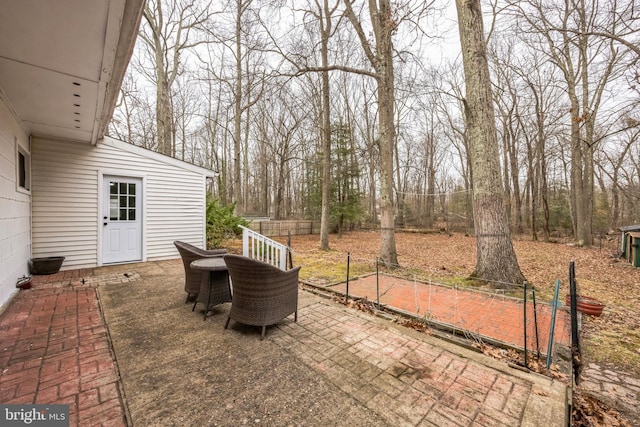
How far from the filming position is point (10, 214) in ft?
12.2

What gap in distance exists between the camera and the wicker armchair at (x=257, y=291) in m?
2.51

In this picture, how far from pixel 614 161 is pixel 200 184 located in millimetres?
22568

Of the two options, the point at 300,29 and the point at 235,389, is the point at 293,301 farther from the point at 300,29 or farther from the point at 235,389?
the point at 300,29

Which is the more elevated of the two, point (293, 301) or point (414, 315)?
point (293, 301)

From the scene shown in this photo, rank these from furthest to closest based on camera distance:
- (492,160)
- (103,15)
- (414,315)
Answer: (492,160) → (414,315) → (103,15)

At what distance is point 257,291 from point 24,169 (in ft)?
17.8

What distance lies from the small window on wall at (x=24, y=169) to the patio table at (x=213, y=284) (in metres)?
3.99

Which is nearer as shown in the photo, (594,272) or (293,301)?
(293,301)

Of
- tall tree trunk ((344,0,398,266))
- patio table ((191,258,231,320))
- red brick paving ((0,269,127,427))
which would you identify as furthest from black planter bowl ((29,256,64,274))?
tall tree trunk ((344,0,398,266))

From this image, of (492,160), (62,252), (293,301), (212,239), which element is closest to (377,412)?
(293,301)

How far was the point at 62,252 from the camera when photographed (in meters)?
5.31

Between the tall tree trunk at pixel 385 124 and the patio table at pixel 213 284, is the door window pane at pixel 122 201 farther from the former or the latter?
the tall tree trunk at pixel 385 124

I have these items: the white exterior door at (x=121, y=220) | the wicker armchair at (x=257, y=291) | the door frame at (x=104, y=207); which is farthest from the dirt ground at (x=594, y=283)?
the white exterior door at (x=121, y=220)

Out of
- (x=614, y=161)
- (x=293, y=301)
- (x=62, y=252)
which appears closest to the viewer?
(x=293, y=301)
